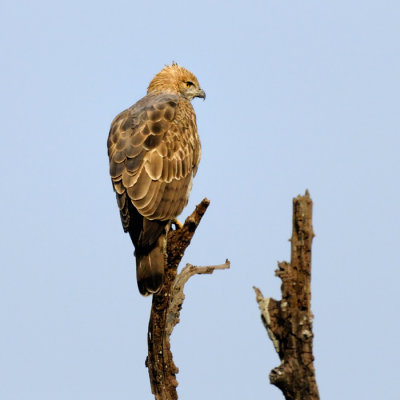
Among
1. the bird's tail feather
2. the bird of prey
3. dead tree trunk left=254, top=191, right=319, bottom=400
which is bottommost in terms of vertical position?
dead tree trunk left=254, top=191, right=319, bottom=400

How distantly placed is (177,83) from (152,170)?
9.72 ft

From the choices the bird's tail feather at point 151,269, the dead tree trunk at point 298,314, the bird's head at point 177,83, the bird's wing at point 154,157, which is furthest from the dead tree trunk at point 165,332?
the bird's head at point 177,83

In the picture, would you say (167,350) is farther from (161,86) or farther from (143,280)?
(161,86)

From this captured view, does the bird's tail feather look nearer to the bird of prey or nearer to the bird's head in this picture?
the bird of prey

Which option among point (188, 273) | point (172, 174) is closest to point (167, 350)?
point (188, 273)

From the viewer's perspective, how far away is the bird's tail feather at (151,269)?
7758 mm

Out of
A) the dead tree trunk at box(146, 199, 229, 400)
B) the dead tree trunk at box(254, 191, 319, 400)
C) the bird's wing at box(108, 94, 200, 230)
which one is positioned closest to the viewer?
the dead tree trunk at box(254, 191, 319, 400)

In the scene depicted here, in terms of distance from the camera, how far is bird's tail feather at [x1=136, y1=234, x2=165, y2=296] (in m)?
7.76

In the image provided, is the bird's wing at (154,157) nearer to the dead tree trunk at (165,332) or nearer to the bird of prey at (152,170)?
the bird of prey at (152,170)

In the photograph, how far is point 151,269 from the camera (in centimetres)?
785

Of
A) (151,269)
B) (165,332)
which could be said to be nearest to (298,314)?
(165,332)

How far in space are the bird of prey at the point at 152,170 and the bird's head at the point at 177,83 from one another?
1304 mm

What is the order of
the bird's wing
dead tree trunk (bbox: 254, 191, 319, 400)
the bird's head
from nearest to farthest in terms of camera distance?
dead tree trunk (bbox: 254, 191, 319, 400)
the bird's wing
the bird's head

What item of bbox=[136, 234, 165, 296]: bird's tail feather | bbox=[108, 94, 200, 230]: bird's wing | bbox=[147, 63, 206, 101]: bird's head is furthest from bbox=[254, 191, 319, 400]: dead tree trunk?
bbox=[147, 63, 206, 101]: bird's head
